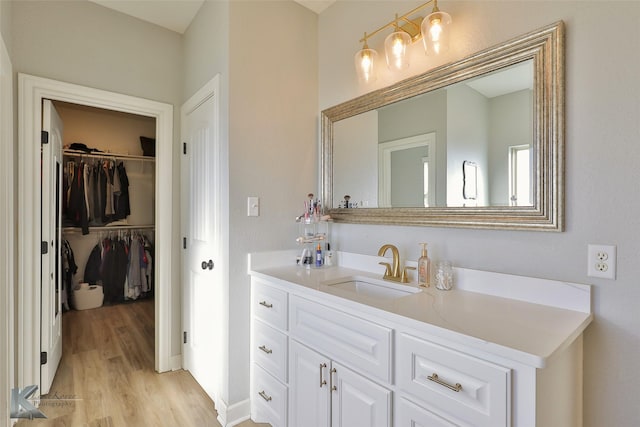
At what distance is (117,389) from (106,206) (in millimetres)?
2485

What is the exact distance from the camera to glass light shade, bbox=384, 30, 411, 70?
65.2 inches

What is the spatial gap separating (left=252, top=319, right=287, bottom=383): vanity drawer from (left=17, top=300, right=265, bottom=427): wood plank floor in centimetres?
42

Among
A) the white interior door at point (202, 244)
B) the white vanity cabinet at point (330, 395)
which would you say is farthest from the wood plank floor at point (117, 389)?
the white vanity cabinet at point (330, 395)

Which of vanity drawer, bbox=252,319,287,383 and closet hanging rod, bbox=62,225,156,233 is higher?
closet hanging rod, bbox=62,225,156,233

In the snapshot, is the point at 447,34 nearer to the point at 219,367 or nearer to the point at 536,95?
the point at 536,95

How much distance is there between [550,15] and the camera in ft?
4.05

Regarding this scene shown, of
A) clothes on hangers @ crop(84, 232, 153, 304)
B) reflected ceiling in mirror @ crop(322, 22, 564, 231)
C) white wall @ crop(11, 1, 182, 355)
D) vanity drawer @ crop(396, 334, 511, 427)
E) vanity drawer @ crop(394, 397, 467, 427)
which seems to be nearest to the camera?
vanity drawer @ crop(396, 334, 511, 427)

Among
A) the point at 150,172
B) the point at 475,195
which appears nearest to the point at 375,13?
the point at 475,195

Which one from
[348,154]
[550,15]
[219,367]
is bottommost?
[219,367]

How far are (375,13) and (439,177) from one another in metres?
1.07

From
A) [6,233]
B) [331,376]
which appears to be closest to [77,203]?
[6,233]

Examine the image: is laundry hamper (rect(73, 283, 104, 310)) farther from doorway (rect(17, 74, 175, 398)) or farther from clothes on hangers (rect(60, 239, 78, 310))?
doorway (rect(17, 74, 175, 398))

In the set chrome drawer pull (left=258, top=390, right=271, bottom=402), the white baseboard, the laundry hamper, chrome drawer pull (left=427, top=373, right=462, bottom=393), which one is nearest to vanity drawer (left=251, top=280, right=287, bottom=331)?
chrome drawer pull (left=258, top=390, right=271, bottom=402)

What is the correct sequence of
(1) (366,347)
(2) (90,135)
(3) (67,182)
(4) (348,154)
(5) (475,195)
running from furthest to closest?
(2) (90,135), (3) (67,182), (4) (348,154), (5) (475,195), (1) (366,347)
